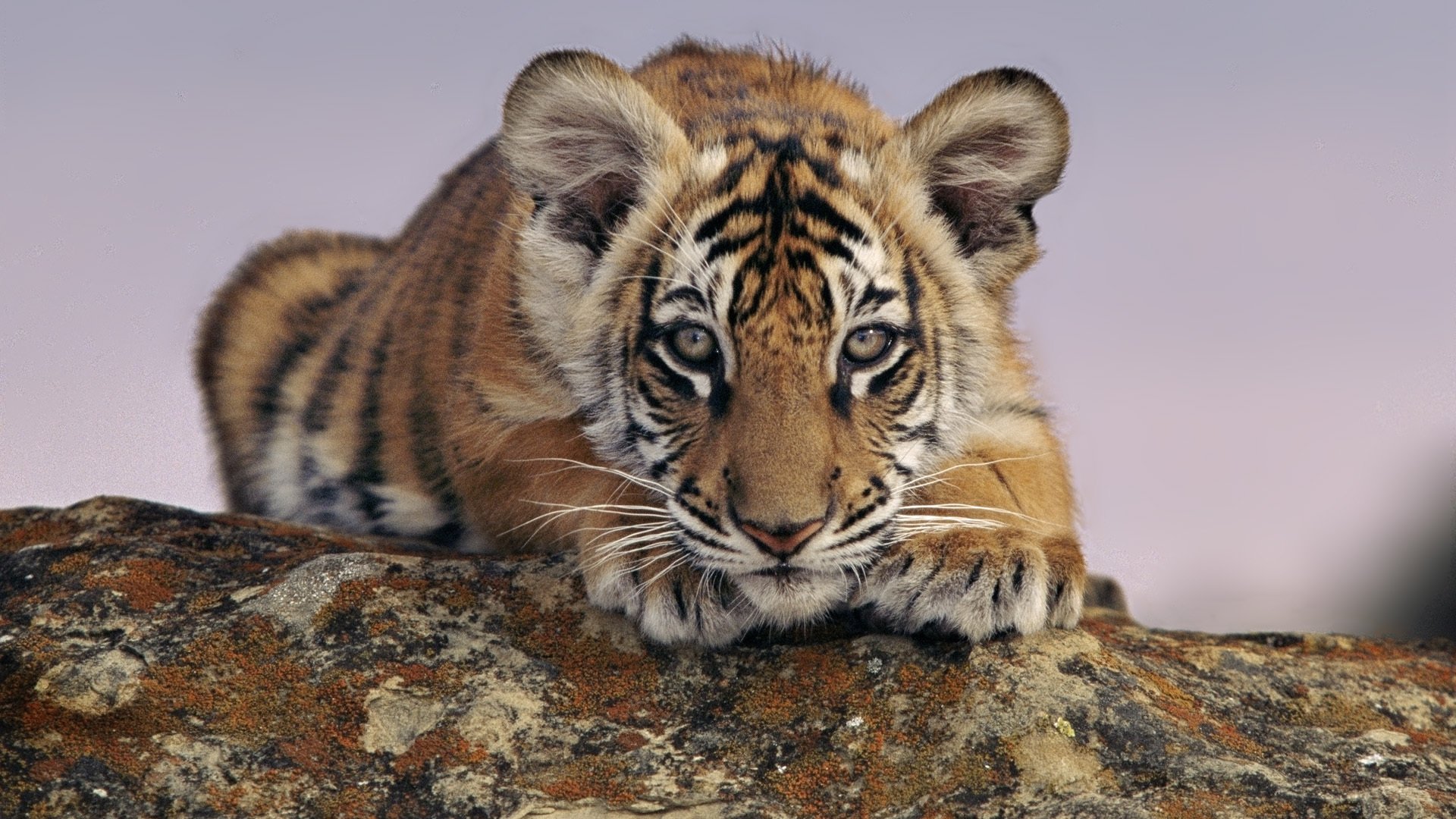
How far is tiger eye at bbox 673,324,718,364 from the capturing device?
12.3 ft

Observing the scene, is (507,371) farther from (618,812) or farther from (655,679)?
(618,812)

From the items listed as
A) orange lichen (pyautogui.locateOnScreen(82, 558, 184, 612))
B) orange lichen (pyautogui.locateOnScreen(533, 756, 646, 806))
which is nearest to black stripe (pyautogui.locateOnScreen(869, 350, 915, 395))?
orange lichen (pyautogui.locateOnScreen(533, 756, 646, 806))

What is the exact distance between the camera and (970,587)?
11.8ft

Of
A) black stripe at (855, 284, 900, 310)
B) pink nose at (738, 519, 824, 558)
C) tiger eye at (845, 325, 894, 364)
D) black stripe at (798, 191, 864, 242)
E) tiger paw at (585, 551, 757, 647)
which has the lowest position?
tiger paw at (585, 551, 757, 647)

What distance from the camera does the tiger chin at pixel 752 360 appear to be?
3588mm

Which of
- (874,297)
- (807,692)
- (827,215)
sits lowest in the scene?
(807,692)

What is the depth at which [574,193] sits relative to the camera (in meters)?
4.33

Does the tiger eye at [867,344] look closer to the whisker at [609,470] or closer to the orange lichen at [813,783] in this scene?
the whisker at [609,470]

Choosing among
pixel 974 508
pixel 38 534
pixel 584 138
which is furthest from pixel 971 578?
pixel 38 534

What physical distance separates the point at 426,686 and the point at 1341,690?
2.49m

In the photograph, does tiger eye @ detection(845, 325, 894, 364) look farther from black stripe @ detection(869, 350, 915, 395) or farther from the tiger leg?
the tiger leg

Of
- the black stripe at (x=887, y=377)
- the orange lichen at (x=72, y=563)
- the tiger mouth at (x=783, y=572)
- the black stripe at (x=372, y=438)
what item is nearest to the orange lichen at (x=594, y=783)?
the tiger mouth at (x=783, y=572)

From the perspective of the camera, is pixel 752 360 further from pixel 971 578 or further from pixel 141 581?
pixel 141 581

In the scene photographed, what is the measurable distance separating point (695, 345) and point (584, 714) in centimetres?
98
